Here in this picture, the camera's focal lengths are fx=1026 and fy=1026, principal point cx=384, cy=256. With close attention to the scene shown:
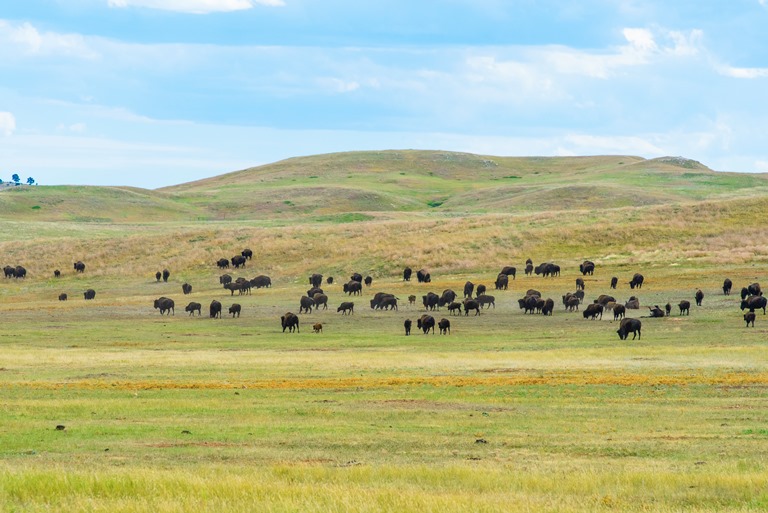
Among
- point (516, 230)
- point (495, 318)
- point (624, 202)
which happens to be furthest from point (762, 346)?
point (624, 202)

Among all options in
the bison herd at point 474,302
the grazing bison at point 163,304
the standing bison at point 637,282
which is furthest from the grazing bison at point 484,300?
the grazing bison at point 163,304

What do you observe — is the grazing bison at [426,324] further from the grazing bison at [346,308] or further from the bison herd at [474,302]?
the grazing bison at [346,308]

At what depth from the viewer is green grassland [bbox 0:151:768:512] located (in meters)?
14.4

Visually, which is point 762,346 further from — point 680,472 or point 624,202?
point 624,202

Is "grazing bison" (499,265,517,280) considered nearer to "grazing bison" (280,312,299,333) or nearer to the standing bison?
the standing bison

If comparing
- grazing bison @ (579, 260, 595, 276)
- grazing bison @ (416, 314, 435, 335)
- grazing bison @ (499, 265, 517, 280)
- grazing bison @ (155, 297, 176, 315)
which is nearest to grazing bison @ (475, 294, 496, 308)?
grazing bison @ (416, 314, 435, 335)

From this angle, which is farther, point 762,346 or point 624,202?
point 624,202

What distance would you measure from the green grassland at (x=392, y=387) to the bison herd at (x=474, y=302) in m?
0.90

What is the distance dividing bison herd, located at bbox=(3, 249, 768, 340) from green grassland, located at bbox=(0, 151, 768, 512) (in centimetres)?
90

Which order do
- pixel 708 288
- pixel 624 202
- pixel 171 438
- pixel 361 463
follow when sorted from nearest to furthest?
pixel 361 463 < pixel 171 438 < pixel 708 288 < pixel 624 202

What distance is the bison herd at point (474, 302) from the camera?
181ft

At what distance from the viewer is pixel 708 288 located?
6962cm

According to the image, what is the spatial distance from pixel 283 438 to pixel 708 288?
178 feet

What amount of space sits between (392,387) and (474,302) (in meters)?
31.4
